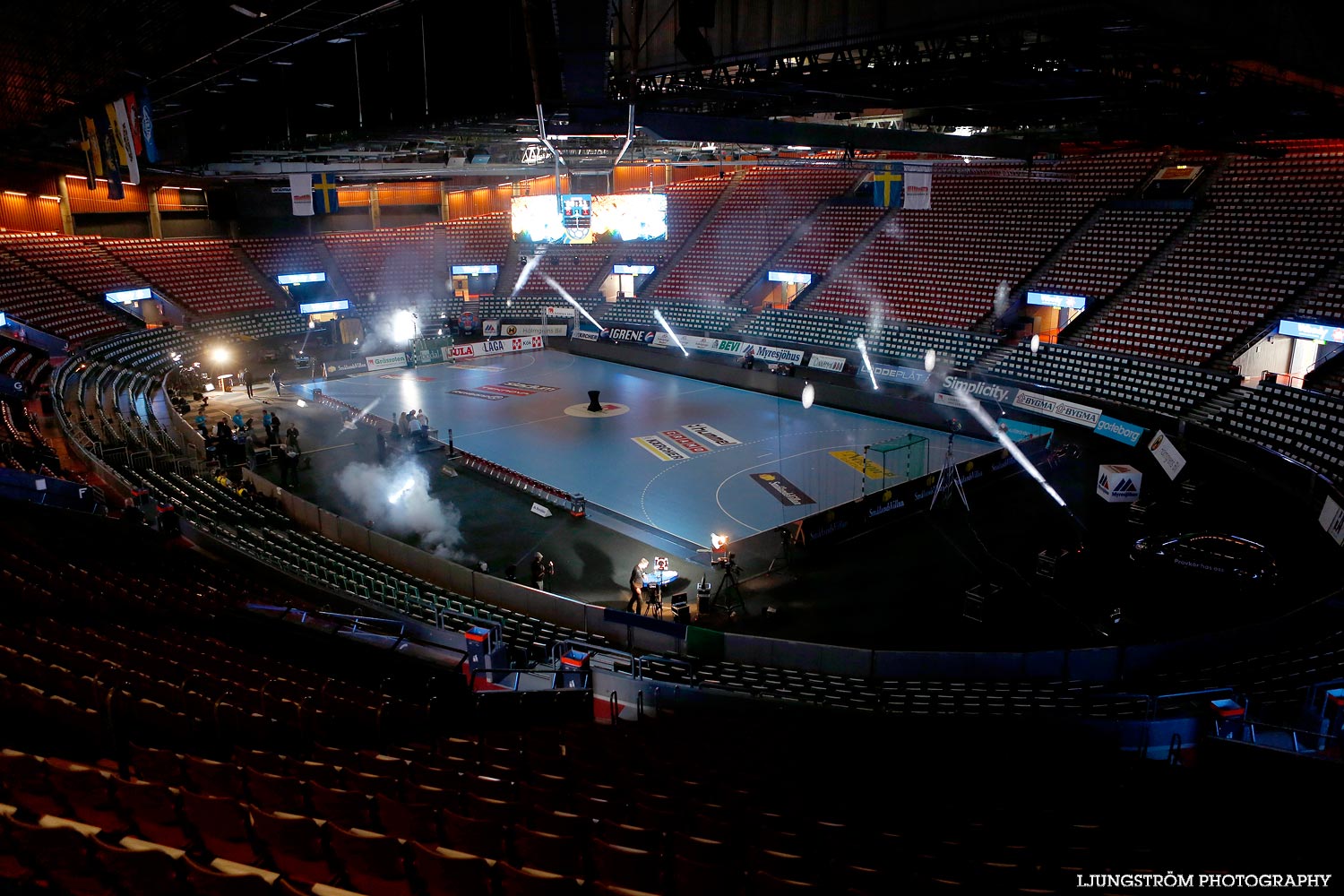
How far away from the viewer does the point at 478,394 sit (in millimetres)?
37969

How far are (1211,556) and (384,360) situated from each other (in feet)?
119

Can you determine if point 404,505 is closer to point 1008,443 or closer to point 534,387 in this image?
point 534,387

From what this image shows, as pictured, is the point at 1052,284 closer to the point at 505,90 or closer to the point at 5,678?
the point at 505,90

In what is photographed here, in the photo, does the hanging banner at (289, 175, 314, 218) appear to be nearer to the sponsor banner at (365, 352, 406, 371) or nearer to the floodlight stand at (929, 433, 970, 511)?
the sponsor banner at (365, 352, 406, 371)

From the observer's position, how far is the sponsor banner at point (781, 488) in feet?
80.1

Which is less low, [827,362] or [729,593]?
[827,362]

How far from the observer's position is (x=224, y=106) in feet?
75.2

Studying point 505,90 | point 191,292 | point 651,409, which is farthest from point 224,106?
point 191,292

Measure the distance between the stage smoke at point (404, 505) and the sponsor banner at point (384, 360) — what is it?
54.6 ft

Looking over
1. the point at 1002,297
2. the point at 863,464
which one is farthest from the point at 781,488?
the point at 1002,297

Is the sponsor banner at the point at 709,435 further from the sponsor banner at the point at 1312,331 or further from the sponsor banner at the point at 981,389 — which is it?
the sponsor banner at the point at 1312,331

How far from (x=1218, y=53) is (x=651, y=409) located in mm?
24620

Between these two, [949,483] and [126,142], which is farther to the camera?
[949,483]

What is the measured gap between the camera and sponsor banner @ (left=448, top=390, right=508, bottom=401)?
37.2 metres
